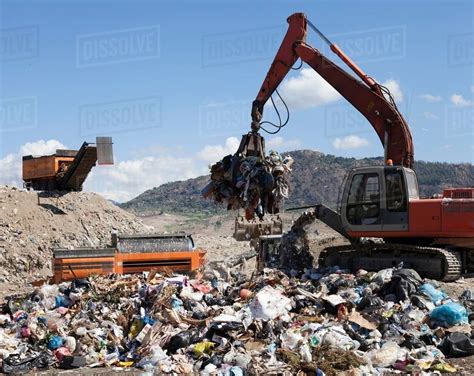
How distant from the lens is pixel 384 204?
1038 cm

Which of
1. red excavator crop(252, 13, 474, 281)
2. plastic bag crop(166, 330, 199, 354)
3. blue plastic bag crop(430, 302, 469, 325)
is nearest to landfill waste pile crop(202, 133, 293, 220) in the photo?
red excavator crop(252, 13, 474, 281)

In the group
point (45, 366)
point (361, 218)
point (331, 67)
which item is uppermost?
point (331, 67)

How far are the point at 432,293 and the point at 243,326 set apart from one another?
284cm

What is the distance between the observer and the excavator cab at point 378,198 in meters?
10.2

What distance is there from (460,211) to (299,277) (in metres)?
2.91

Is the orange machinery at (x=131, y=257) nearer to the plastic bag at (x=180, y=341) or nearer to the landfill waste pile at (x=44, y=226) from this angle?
the plastic bag at (x=180, y=341)

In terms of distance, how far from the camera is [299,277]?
10836 millimetres

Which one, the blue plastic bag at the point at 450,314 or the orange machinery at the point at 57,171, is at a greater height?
the orange machinery at the point at 57,171

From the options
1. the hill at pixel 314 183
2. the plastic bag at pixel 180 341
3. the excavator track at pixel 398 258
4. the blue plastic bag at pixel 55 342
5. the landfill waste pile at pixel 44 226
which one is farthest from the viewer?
the hill at pixel 314 183

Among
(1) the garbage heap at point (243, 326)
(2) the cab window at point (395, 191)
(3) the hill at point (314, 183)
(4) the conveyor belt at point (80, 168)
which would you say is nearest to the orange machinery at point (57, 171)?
(4) the conveyor belt at point (80, 168)

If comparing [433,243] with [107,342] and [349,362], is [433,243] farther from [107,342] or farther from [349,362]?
[107,342]

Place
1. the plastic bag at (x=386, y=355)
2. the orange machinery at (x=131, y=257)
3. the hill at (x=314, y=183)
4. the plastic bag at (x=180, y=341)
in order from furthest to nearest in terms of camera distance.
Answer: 1. the hill at (x=314, y=183)
2. the orange machinery at (x=131, y=257)
3. the plastic bag at (x=180, y=341)
4. the plastic bag at (x=386, y=355)

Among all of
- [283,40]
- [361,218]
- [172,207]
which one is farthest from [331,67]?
[172,207]

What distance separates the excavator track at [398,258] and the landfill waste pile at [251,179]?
4.58 feet
